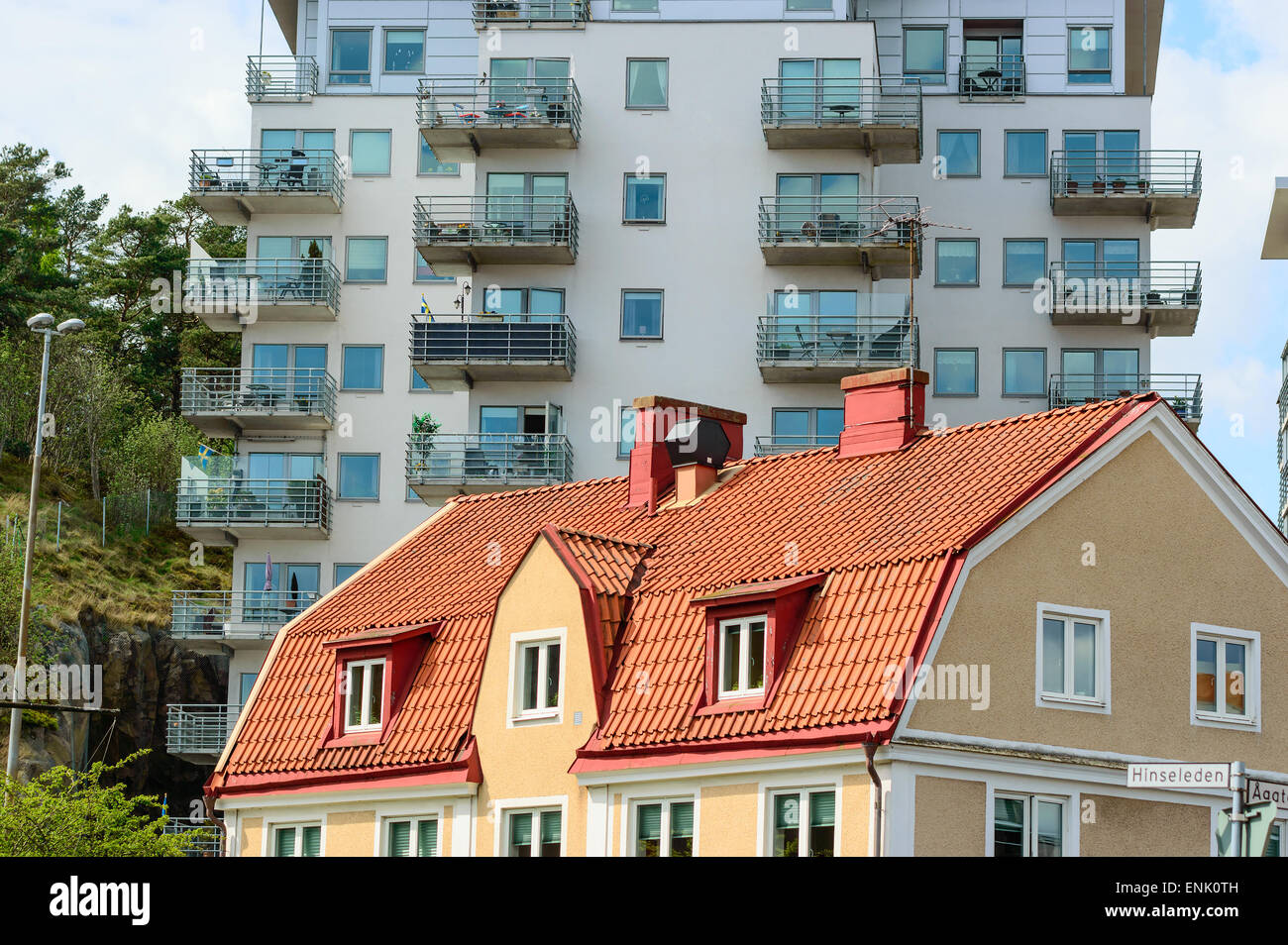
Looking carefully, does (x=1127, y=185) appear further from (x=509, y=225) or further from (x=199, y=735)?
(x=199, y=735)

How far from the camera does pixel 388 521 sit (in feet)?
221

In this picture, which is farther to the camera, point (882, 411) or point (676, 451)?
point (676, 451)

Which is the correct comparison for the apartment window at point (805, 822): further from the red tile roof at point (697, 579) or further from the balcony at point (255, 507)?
the balcony at point (255, 507)

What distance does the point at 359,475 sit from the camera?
224ft

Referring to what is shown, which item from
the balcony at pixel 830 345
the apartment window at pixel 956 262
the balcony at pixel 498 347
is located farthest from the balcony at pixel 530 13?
the apartment window at pixel 956 262

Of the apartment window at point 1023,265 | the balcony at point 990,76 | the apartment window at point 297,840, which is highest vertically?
the balcony at point 990,76

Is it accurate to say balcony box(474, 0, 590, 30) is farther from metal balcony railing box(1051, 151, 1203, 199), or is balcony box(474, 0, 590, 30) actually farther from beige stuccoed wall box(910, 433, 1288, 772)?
beige stuccoed wall box(910, 433, 1288, 772)

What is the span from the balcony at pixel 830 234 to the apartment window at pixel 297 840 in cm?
3002

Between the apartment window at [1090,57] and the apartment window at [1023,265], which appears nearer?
the apartment window at [1023,265]

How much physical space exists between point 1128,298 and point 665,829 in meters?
38.5

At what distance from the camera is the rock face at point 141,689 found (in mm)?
69688

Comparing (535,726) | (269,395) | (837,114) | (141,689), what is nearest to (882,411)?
(535,726)

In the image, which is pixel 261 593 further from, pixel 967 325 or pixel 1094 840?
pixel 1094 840
